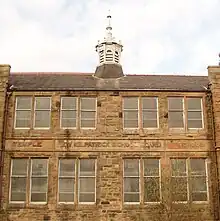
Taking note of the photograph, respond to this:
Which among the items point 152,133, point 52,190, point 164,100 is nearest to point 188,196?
point 152,133

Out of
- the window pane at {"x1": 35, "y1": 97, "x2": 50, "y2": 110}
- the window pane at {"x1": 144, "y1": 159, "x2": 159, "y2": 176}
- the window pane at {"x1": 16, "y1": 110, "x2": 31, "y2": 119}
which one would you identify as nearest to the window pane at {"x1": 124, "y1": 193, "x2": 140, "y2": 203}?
the window pane at {"x1": 144, "y1": 159, "x2": 159, "y2": 176}

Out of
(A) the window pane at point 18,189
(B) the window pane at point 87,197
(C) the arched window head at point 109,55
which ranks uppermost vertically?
(C) the arched window head at point 109,55

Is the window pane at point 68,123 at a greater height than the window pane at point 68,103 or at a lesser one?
lesser

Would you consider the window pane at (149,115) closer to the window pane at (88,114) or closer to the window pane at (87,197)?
the window pane at (88,114)

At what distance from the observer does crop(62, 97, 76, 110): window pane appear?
24.7 meters

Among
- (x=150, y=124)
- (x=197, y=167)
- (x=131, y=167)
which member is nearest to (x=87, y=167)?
(x=131, y=167)

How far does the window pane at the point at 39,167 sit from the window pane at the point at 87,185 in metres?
2.10

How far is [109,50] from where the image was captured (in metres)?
29.2

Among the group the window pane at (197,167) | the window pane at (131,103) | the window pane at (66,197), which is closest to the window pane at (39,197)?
the window pane at (66,197)

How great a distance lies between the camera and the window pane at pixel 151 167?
23.4 metres

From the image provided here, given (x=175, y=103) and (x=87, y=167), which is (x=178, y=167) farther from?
(x=87, y=167)

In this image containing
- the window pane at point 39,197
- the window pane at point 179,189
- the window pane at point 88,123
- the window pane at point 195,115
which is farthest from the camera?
the window pane at point 195,115

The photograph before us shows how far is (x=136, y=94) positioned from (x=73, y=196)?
6.87 m

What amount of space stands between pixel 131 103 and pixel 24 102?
6242mm
